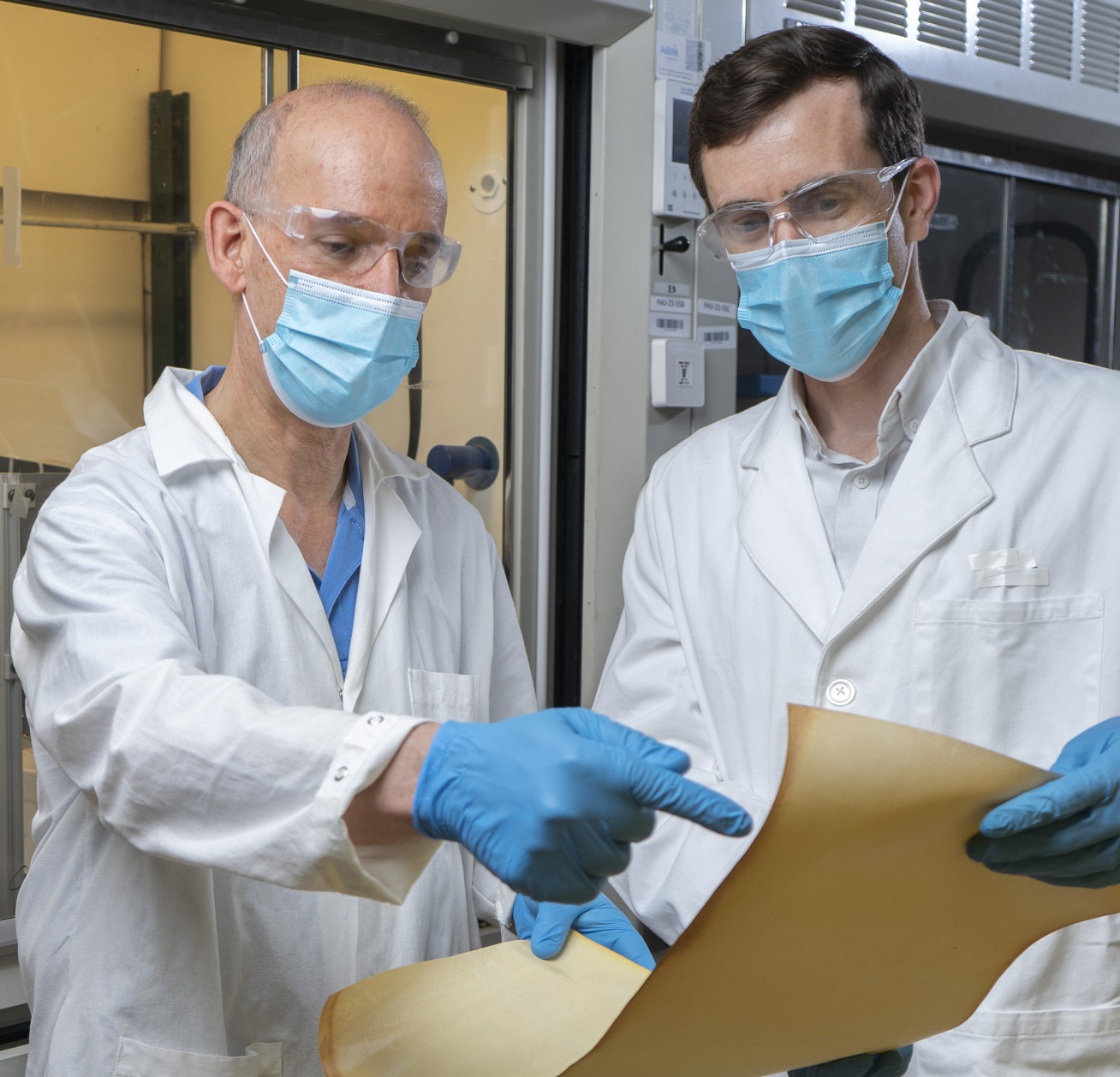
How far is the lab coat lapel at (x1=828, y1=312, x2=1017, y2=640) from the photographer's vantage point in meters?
1.27

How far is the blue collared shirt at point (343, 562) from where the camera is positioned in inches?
47.5

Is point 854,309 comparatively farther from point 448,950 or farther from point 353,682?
point 448,950

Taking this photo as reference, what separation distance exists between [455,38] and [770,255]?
2.57 feet

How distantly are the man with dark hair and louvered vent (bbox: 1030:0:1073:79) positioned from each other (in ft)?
3.39

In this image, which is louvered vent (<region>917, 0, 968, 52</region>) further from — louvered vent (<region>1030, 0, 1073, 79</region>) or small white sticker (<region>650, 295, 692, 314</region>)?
small white sticker (<region>650, 295, 692, 314</region>)

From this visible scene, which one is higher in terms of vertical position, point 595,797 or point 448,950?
point 595,797

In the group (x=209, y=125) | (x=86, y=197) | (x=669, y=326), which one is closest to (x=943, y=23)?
(x=669, y=326)

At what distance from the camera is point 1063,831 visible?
0.83 metres

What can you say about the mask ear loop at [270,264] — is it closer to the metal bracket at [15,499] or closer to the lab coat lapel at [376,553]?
the lab coat lapel at [376,553]

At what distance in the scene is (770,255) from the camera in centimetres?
134

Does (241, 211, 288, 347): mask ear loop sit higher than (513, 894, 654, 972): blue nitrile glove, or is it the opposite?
(241, 211, 288, 347): mask ear loop

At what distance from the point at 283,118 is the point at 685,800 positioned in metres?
0.95

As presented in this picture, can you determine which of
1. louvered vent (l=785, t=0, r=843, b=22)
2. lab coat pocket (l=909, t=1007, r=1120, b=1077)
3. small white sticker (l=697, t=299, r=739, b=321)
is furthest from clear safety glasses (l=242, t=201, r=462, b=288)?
louvered vent (l=785, t=0, r=843, b=22)

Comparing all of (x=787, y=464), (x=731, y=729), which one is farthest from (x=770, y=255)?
(x=731, y=729)
